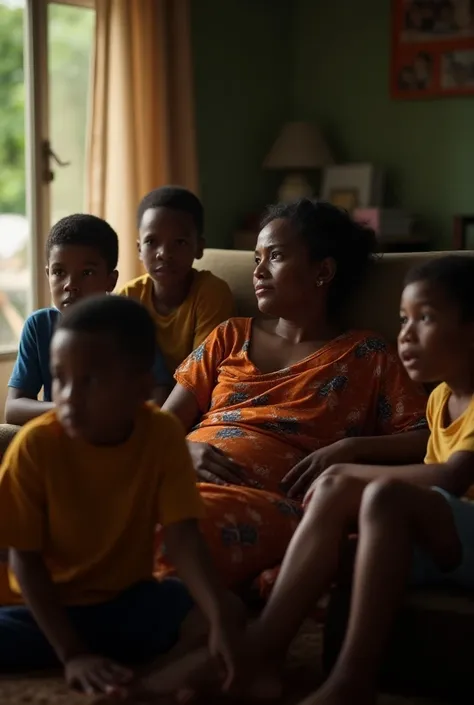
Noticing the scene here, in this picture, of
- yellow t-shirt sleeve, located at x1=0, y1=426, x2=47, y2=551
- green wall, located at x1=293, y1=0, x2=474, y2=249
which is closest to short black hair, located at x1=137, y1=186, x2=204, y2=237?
yellow t-shirt sleeve, located at x1=0, y1=426, x2=47, y2=551

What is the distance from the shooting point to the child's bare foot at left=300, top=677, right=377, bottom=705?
1726 mm

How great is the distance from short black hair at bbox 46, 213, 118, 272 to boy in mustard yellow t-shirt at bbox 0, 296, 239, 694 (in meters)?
0.86

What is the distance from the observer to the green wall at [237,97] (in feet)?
18.1

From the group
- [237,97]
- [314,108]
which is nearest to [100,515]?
[237,97]

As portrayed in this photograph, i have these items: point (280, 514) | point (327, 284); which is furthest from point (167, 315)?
point (280, 514)

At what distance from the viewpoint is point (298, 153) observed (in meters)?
5.71

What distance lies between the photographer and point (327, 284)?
Result: 2615 millimetres

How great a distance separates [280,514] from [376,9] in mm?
4166

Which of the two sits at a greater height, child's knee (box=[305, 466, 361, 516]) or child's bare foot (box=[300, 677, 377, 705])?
child's knee (box=[305, 466, 361, 516])

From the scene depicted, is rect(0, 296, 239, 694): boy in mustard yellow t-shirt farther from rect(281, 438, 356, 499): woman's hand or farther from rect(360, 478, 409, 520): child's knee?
rect(281, 438, 356, 499): woman's hand

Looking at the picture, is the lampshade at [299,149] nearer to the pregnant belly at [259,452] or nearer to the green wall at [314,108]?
the green wall at [314,108]

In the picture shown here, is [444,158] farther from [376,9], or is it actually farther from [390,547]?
[390,547]

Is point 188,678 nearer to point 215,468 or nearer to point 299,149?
point 215,468

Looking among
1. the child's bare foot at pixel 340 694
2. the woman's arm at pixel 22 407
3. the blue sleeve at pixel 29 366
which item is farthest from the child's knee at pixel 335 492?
the blue sleeve at pixel 29 366
